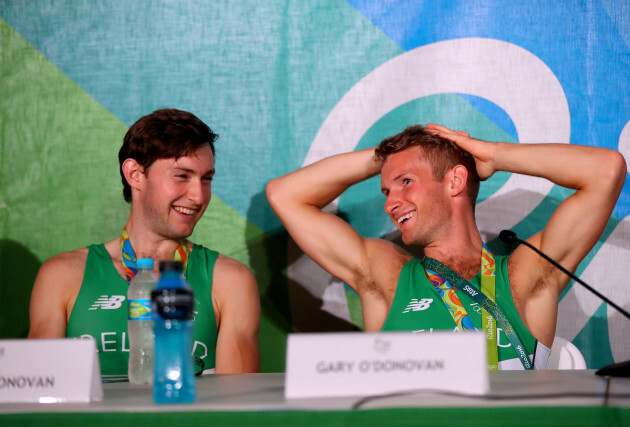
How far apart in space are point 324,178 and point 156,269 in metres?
0.60

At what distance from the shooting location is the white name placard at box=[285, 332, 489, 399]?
1.03 m

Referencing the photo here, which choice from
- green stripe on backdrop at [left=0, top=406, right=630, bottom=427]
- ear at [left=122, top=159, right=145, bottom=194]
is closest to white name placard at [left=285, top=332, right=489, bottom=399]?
green stripe on backdrop at [left=0, top=406, right=630, bottom=427]

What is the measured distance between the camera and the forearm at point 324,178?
2.22 metres

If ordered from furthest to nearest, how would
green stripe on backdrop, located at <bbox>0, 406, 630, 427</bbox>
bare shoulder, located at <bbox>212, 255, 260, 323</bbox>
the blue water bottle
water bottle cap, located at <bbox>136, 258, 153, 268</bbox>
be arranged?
bare shoulder, located at <bbox>212, 255, 260, 323</bbox> < water bottle cap, located at <bbox>136, 258, 153, 268</bbox> < the blue water bottle < green stripe on backdrop, located at <bbox>0, 406, 630, 427</bbox>

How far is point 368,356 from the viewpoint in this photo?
1.04 m

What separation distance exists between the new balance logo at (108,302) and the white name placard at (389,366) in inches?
44.7

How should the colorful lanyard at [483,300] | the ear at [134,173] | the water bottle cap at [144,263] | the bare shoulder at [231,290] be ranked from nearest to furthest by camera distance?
the water bottle cap at [144,263]
the colorful lanyard at [483,300]
the bare shoulder at [231,290]
the ear at [134,173]

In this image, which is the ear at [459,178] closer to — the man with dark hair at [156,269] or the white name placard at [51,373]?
the man with dark hair at [156,269]

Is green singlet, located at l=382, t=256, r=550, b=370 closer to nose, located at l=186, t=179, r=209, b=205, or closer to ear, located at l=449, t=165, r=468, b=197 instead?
ear, located at l=449, t=165, r=468, b=197

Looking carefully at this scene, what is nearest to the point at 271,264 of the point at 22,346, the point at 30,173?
the point at 30,173

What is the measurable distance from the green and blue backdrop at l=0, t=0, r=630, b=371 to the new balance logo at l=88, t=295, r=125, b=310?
60 centimetres

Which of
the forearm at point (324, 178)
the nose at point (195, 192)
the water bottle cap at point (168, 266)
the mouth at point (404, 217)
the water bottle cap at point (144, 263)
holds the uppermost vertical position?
the forearm at point (324, 178)

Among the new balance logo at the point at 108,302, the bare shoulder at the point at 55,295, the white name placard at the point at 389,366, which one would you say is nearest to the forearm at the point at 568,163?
the white name placard at the point at 389,366

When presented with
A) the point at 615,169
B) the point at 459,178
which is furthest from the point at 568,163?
the point at 459,178
